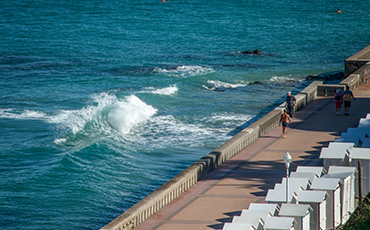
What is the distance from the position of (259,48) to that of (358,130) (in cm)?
4004

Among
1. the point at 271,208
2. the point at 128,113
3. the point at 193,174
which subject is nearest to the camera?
the point at 271,208

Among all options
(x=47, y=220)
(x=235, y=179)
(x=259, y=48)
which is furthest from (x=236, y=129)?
(x=259, y=48)

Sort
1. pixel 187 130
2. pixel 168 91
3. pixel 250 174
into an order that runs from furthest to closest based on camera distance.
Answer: pixel 168 91, pixel 187 130, pixel 250 174

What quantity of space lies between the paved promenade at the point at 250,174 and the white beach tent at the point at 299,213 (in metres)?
1.87

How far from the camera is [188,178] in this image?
14.8 meters

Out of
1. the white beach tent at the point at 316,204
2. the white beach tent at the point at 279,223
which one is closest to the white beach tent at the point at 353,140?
the white beach tent at the point at 316,204

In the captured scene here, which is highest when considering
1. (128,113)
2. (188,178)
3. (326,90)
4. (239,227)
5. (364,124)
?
(326,90)

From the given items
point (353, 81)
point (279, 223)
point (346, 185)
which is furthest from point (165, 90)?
point (279, 223)

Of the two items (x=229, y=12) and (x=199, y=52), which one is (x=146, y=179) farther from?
(x=229, y=12)

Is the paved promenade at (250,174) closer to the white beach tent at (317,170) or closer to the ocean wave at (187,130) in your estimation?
the white beach tent at (317,170)

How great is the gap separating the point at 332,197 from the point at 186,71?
32.0 meters

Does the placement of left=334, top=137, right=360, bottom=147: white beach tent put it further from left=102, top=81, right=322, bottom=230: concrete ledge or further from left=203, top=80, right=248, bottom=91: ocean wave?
left=203, top=80, right=248, bottom=91: ocean wave

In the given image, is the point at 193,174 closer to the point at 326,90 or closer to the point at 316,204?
the point at 316,204

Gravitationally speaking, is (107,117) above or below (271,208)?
above
